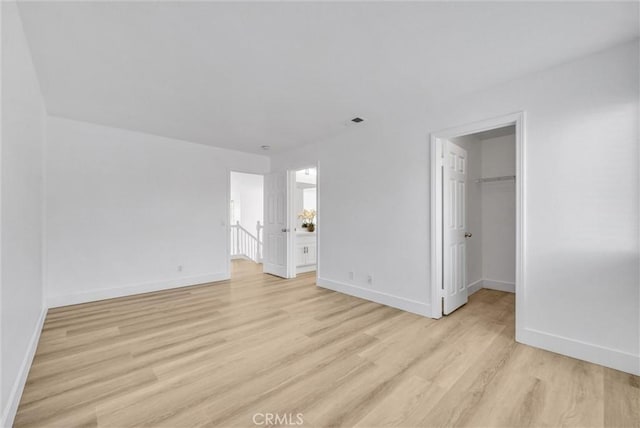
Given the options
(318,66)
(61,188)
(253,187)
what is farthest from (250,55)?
(253,187)

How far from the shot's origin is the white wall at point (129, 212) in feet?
12.2

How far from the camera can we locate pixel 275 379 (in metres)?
2.04

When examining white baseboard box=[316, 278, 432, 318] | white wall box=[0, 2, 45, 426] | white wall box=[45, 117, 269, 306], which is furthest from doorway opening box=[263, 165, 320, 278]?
white wall box=[0, 2, 45, 426]

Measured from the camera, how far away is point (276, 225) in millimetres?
5578

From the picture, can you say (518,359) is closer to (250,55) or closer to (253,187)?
(250,55)

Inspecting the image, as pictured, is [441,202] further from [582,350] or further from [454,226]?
[582,350]

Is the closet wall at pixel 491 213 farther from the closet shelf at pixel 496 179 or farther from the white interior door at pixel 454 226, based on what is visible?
the white interior door at pixel 454 226

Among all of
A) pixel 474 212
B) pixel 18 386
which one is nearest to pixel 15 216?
pixel 18 386

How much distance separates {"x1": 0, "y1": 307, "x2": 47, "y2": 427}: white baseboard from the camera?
1509 millimetres

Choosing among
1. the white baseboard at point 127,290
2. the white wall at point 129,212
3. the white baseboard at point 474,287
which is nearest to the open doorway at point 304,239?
the white wall at point 129,212

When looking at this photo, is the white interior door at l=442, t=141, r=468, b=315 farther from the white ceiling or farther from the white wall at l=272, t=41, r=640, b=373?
the white ceiling

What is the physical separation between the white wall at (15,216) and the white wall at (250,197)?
591 cm

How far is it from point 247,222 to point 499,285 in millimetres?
6967

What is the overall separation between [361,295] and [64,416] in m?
3.17
